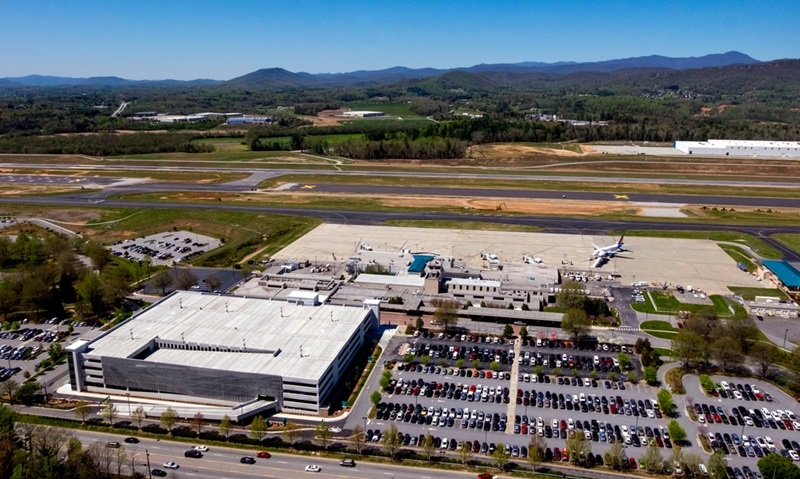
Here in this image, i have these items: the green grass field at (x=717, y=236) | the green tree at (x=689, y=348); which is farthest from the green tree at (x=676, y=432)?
the green grass field at (x=717, y=236)

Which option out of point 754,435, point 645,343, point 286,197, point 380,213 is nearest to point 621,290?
point 645,343

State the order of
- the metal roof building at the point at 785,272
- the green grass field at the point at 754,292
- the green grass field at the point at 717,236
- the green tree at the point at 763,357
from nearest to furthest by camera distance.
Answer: the green tree at the point at 763,357 → the green grass field at the point at 754,292 → the metal roof building at the point at 785,272 → the green grass field at the point at 717,236

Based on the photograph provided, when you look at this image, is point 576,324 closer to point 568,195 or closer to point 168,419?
point 168,419

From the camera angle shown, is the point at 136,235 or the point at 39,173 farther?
the point at 39,173

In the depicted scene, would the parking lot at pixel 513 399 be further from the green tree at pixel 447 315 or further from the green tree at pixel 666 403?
the green tree at pixel 447 315

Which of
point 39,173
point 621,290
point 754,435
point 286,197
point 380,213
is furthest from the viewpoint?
point 39,173

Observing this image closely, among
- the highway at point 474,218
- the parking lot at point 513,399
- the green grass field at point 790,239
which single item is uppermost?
the highway at point 474,218

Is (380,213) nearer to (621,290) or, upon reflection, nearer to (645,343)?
(621,290)

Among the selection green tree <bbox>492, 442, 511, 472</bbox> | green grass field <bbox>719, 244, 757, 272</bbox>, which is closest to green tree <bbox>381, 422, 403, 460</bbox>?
green tree <bbox>492, 442, 511, 472</bbox>
